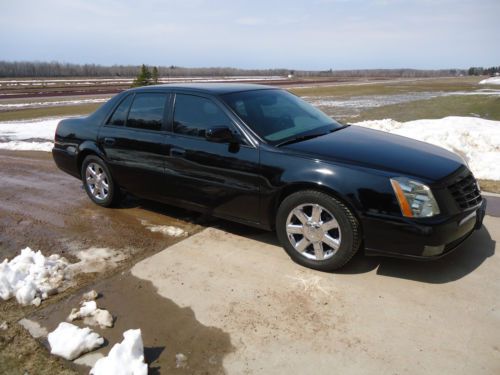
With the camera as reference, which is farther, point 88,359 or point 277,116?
point 277,116

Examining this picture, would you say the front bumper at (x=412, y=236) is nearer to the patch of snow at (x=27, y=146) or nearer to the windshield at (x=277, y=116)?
the windshield at (x=277, y=116)

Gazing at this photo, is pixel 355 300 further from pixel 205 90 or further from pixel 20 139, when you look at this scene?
pixel 20 139

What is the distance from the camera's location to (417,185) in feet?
10.6

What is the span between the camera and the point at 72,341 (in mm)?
2719

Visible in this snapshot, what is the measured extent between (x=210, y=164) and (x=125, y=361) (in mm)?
2115

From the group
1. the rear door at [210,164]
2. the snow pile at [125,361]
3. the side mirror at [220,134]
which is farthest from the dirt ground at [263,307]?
the side mirror at [220,134]

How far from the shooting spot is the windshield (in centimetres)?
401

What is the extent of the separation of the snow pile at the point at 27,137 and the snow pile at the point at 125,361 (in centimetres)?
844

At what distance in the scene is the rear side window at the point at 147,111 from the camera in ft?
15.2

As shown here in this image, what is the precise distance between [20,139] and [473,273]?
480 inches

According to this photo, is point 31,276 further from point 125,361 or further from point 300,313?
point 300,313

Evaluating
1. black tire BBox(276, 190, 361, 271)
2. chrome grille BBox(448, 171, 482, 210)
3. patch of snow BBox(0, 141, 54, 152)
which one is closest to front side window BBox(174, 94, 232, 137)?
black tire BBox(276, 190, 361, 271)

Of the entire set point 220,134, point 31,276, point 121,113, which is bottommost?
point 31,276

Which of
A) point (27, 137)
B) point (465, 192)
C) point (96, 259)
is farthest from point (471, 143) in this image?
point (27, 137)
